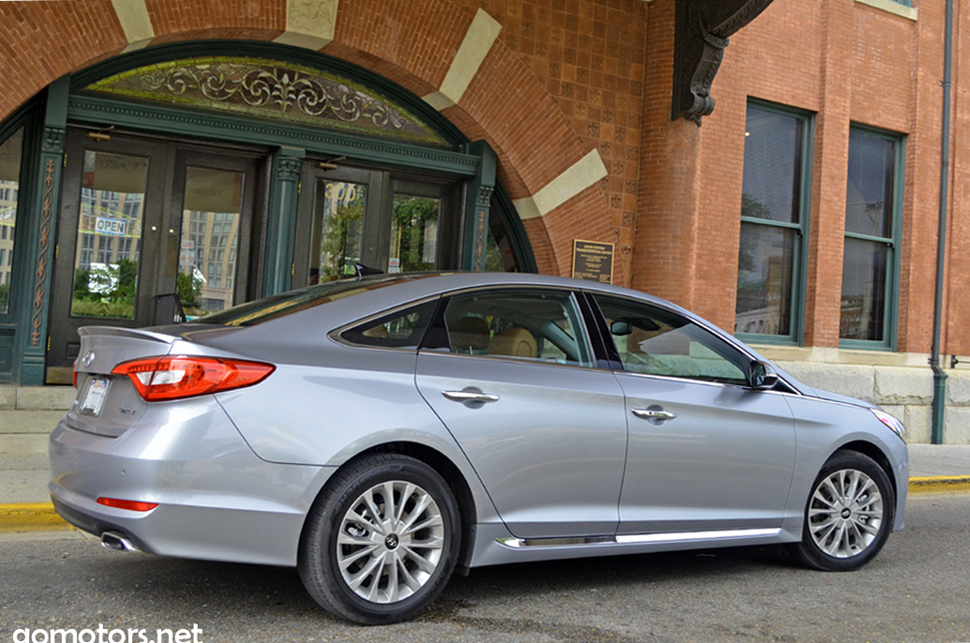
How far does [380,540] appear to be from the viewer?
4070mm

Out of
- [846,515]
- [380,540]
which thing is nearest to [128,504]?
[380,540]

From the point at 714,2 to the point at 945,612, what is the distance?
779 centimetres

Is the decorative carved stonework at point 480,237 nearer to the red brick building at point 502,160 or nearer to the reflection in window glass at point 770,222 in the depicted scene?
the red brick building at point 502,160

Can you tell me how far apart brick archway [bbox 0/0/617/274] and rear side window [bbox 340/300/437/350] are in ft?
18.6

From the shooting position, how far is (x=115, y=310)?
9.48 m

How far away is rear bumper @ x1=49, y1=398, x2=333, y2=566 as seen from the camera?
3.72 m

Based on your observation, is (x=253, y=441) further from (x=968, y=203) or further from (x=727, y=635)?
(x=968, y=203)

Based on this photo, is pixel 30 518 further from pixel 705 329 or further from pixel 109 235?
pixel 705 329

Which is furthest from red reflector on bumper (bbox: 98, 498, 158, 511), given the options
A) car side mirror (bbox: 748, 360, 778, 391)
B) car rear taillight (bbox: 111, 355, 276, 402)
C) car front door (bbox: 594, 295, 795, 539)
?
car side mirror (bbox: 748, 360, 778, 391)

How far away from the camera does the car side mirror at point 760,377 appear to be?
5312 mm

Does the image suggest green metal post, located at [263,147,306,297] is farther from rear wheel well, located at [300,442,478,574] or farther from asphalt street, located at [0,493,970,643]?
rear wheel well, located at [300,442,478,574]

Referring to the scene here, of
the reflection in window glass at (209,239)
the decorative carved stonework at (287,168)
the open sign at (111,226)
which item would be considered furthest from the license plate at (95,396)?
the decorative carved stonework at (287,168)

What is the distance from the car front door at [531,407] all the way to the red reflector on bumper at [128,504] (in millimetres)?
1245

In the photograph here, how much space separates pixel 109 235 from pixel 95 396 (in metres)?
5.83
